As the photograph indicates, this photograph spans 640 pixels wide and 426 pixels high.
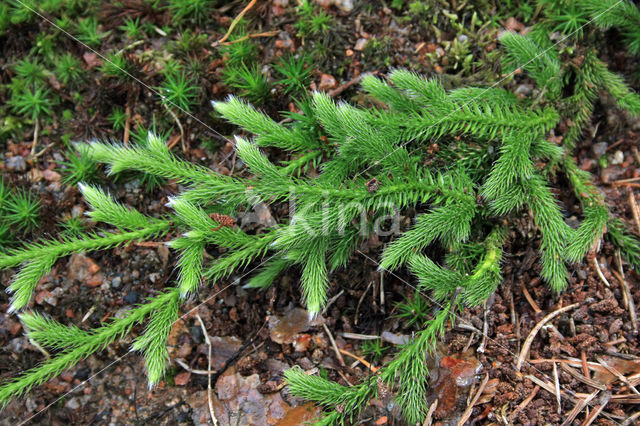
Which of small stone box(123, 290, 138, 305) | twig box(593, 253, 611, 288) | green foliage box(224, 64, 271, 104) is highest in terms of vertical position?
green foliage box(224, 64, 271, 104)

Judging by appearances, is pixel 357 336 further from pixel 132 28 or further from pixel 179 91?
pixel 132 28

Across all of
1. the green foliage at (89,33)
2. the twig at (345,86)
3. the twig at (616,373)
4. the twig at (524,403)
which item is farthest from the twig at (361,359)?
the green foliage at (89,33)

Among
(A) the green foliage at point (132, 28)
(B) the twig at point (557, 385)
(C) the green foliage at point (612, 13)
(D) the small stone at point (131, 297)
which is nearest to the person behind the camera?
(B) the twig at point (557, 385)

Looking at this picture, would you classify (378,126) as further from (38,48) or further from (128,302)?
(38,48)

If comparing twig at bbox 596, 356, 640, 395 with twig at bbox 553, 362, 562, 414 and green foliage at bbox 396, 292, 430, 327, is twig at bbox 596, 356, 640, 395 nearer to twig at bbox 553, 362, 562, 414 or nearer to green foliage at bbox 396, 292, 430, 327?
twig at bbox 553, 362, 562, 414

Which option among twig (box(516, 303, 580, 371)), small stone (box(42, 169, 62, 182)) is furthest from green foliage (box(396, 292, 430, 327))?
small stone (box(42, 169, 62, 182))

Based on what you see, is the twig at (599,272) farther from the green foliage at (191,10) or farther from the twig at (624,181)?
the green foliage at (191,10)

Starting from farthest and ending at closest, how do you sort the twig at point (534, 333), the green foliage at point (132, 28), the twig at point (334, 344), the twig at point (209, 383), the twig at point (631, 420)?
the green foliage at point (132, 28)
the twig at point (334, 344)
the twig at point (209, 383)
the twig at point (534, 333)
the twig at point (631, 420)

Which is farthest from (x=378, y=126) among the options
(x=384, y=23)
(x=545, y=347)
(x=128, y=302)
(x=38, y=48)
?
(x=38, y=48)
